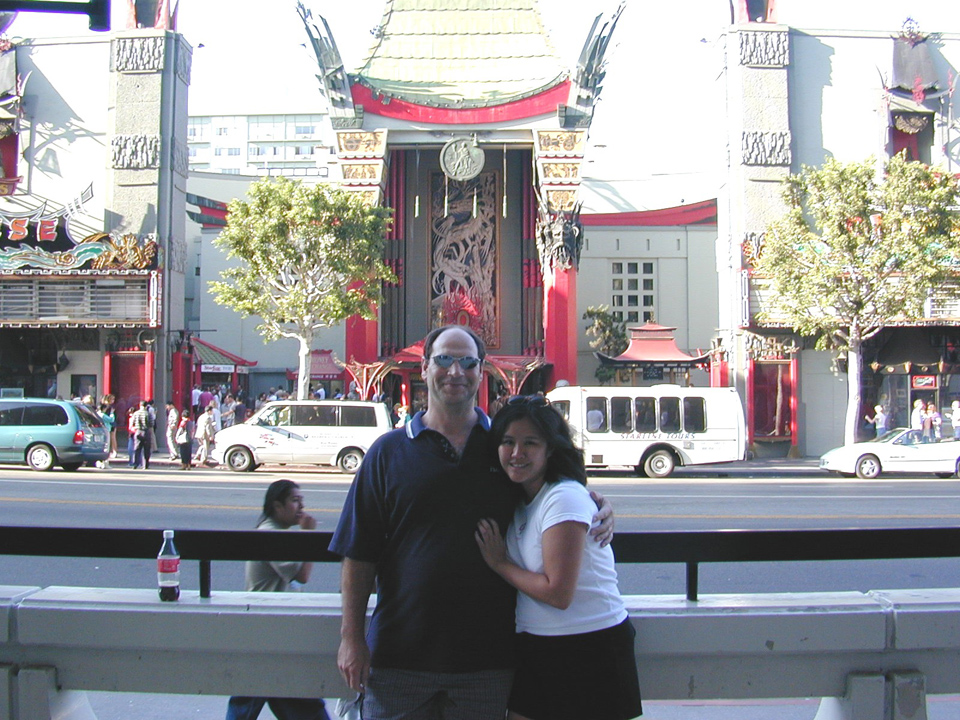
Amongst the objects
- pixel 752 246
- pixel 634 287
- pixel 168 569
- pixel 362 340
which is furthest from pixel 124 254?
pixel 168 569

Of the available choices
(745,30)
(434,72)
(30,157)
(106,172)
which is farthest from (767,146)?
(30,157)

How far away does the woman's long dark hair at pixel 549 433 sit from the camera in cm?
323

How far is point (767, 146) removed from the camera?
90.6 ft

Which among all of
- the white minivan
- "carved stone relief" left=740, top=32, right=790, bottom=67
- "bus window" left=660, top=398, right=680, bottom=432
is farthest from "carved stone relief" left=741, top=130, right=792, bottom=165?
the white minivan

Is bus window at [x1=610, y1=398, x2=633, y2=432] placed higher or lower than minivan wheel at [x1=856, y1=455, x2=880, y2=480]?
higher

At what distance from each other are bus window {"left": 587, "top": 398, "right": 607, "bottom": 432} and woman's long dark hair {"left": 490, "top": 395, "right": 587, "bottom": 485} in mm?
18137

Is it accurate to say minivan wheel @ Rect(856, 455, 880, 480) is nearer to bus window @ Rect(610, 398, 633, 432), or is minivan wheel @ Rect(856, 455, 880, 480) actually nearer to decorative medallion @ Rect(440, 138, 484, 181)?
bus window @ Rect(610, 398, 633, 432)

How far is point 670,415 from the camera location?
21.3 metres

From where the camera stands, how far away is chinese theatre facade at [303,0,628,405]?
32500mm

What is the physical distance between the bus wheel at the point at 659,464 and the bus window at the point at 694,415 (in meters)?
0.79

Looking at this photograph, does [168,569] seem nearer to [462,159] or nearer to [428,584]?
[428,584]

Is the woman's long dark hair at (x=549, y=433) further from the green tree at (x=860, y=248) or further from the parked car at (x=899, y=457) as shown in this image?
the green tree at (x=860, y=248)

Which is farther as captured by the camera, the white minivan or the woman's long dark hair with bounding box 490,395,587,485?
the white minivan

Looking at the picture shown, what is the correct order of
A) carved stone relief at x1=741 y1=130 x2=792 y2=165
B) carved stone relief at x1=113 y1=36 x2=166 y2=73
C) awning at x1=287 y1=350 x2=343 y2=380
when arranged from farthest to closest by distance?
awning at x1=287 y1=350 x2=343 y2=380
carved stone relief at x1=113 y1=36 x2=166 y2=73
carved stone relief at x1=741 y1=130 x2=792 y2=165
